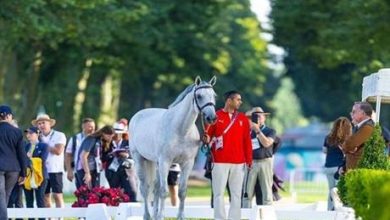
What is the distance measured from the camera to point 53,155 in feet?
82.6

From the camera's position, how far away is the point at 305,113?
10081 centimetres

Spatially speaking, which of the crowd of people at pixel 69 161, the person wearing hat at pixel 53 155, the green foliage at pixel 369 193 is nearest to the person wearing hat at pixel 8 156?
the crowd of people at pixel 69 161

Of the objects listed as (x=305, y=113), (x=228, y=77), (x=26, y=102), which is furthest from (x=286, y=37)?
(x=305, y=113)

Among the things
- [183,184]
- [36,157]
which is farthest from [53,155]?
[183,184]

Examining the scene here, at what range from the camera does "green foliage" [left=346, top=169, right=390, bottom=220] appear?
539 inches

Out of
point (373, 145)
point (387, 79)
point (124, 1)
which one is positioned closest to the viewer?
point (373, 145)

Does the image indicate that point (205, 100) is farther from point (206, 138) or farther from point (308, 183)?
point (308, 183)

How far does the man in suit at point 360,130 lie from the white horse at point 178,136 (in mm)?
2103

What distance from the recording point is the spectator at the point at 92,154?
2559 cm

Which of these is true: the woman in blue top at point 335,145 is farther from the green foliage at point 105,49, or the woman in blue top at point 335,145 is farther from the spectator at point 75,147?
the green foliage at point 105,49

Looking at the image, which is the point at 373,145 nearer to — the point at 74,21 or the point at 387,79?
the point at 387,79

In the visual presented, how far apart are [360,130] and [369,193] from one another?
5.57 meters

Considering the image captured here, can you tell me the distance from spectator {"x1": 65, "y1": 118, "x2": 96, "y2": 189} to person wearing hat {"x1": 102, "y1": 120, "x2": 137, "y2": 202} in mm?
508

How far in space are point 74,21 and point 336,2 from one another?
830 centimetres
